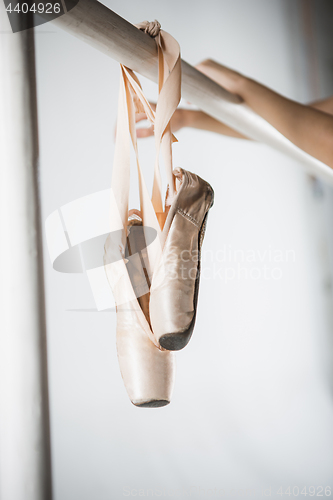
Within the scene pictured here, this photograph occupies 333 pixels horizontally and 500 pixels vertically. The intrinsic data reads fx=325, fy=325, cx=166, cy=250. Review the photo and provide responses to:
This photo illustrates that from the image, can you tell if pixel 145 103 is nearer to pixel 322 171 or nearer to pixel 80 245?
pixel 80 245

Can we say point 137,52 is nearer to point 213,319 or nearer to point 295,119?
point 295,119

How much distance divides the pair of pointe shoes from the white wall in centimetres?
19

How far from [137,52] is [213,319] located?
1.99ft

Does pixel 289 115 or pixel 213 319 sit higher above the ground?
pixel 289 115

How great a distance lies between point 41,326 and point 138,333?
195 mm

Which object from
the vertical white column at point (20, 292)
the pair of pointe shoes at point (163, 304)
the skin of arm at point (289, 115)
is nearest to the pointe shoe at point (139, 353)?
the pair of pointe shoes at point (163, 304)

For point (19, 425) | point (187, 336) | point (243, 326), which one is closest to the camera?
point (187, 336)

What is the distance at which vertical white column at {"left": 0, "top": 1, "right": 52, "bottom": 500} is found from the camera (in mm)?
379

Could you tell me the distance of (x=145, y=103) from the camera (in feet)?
1.00

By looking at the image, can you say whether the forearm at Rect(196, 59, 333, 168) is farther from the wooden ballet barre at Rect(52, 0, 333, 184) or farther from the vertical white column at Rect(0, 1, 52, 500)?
the vertical white column at Rect(0, 1, 52, 500)

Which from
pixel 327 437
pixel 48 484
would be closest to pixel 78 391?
pixel 48 484

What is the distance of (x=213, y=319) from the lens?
30.8 inches

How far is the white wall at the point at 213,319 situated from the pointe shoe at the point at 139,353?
183 millimetres

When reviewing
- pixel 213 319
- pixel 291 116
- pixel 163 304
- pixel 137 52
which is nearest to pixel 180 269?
pixel 163 304
